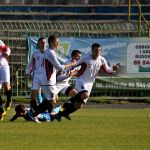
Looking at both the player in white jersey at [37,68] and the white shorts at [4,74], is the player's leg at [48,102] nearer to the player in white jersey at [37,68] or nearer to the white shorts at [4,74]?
the player in white jersey at [37,68]

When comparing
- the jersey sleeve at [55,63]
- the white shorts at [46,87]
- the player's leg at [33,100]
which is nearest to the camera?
the jersey sleeve at [55,63]

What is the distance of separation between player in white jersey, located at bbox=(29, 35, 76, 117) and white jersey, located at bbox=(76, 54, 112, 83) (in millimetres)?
1109

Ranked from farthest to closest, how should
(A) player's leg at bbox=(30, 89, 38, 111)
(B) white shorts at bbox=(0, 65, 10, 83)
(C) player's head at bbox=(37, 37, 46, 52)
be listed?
(B) white shorts at bbox=(0, 65, 10, 83) → (C) player's head at bbox=(37, 37, 46, 52) → (A) player's leg at bbox=(30, 89, 38, 111)

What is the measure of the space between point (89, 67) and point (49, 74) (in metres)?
1.31

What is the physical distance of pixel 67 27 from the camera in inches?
1330

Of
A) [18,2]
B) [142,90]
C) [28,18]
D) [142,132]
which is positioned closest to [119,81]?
[142,90]

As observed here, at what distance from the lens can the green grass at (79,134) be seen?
13172mm

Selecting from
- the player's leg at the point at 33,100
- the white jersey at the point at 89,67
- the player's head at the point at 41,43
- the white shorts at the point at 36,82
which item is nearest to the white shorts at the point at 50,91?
the player's leg at the point at 33,100

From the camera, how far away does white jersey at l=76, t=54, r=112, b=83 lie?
65.4ft

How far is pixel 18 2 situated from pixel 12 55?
7936 mm

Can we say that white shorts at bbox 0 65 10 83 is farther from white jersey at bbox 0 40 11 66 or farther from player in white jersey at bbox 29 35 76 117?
player in white jersey at bbox 29 35 76 117

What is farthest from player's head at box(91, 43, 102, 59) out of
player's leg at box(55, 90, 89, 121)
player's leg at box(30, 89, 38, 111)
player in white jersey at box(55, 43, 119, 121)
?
player's leg at box(30, 89, 38, 111)

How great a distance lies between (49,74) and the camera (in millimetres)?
19047

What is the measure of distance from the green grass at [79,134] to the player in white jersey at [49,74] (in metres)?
0.43
